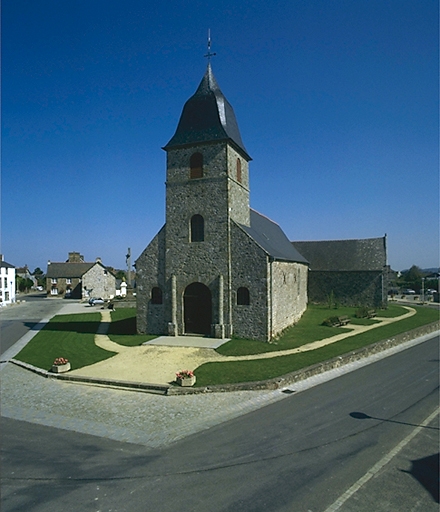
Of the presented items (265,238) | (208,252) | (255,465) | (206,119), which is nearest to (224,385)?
(255,465)

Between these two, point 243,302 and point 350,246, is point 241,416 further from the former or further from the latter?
point 350,246

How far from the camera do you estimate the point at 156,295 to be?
2297 cm

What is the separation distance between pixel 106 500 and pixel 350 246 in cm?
3972

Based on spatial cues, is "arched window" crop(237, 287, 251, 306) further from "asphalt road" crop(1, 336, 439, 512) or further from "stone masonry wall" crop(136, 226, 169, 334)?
"asphalt road" crop(1, 336, 439, 512)

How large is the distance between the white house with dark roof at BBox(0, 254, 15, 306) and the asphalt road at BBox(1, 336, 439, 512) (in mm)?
47228

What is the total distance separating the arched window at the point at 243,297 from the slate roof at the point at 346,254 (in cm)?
2160

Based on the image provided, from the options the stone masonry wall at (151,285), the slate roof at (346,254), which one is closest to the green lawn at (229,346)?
the stone masonry wall at (151,285)

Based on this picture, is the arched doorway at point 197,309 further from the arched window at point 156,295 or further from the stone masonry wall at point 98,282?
the stone masonry wall at point 98,282

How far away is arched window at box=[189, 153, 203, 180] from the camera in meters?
22.3

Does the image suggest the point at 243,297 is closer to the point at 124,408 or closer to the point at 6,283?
the point at 124,408

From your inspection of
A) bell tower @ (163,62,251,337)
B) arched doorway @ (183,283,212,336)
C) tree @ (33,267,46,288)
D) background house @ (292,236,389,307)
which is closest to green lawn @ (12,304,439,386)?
arched doorway @ (183,283,212,336)

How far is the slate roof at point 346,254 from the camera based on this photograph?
38.9 metres

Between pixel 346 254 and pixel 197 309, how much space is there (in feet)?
80.5

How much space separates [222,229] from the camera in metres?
21.6
